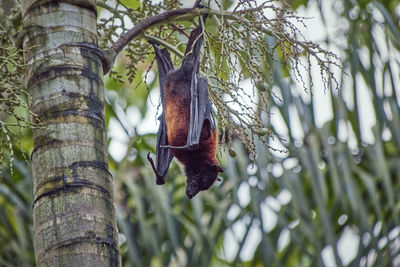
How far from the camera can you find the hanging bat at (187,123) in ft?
12.1

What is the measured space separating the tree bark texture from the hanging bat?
0.81 m

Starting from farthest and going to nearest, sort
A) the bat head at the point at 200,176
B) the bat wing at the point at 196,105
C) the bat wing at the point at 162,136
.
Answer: the bat head at the point at 200,176 → the bat wing at the point at 162,136 → the bat wing at the point at 196,105

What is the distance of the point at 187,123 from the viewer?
4.10m

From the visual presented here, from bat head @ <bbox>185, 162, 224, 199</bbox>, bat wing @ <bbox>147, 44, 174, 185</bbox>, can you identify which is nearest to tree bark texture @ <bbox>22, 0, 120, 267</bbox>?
bat wing @ <bbox>147, 44, 174, 185</bbox>

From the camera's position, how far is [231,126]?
313 cm

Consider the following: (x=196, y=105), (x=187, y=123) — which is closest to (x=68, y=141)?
(x=196, y=105)

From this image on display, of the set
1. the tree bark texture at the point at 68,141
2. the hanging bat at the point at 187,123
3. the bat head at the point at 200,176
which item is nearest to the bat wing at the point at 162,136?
the hanging bat at the point at 187,123

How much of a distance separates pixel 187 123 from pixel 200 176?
1.55ft

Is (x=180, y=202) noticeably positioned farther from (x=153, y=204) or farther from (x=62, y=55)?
(x=62, y=55)

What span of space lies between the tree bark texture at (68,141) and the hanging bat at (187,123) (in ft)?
2.67

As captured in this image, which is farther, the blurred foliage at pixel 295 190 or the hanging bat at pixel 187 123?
the blurred foliage at pixel 295 190

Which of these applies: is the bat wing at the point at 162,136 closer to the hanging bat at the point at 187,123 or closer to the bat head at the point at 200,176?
the hanging bat at the point at 187,123

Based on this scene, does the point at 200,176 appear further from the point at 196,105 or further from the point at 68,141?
the point at 68,141

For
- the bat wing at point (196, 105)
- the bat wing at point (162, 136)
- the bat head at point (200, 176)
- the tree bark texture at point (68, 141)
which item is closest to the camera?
the tree bark texture at point (68, 141)
